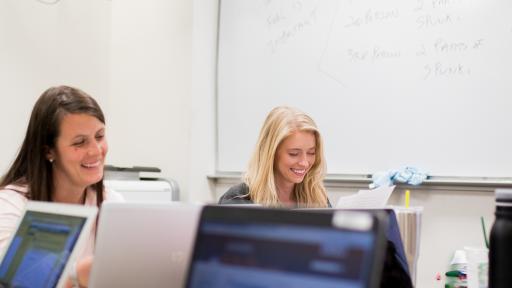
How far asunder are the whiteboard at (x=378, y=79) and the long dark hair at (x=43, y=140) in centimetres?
125

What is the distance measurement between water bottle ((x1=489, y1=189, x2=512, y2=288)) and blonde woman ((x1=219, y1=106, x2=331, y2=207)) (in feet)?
4.80

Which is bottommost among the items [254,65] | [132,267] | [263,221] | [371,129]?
[132,267]

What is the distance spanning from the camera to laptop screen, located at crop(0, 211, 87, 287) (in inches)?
38.9

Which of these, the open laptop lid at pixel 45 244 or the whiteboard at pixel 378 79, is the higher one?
the whiteboard at pixel 378 79

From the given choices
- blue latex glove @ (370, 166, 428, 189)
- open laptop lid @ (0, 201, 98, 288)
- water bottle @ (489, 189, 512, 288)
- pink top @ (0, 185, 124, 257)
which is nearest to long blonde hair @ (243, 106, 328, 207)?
blue latex glove @ (370, 166, 428, 189)

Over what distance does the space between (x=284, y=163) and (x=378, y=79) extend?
0.62 meters

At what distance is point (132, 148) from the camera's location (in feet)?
10.9

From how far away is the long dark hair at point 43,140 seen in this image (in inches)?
66.2

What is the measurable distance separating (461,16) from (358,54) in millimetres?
458

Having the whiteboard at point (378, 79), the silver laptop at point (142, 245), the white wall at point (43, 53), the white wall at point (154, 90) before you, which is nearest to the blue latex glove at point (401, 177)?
the whiteboard at point (378, 79)

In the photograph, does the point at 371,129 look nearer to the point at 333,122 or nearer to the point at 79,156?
the point at 333,122

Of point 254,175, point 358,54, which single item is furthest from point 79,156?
point 358,54

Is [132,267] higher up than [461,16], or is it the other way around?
[461,16]

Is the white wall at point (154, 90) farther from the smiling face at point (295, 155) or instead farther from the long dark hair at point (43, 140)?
the long dark hair at point (43, 140)
